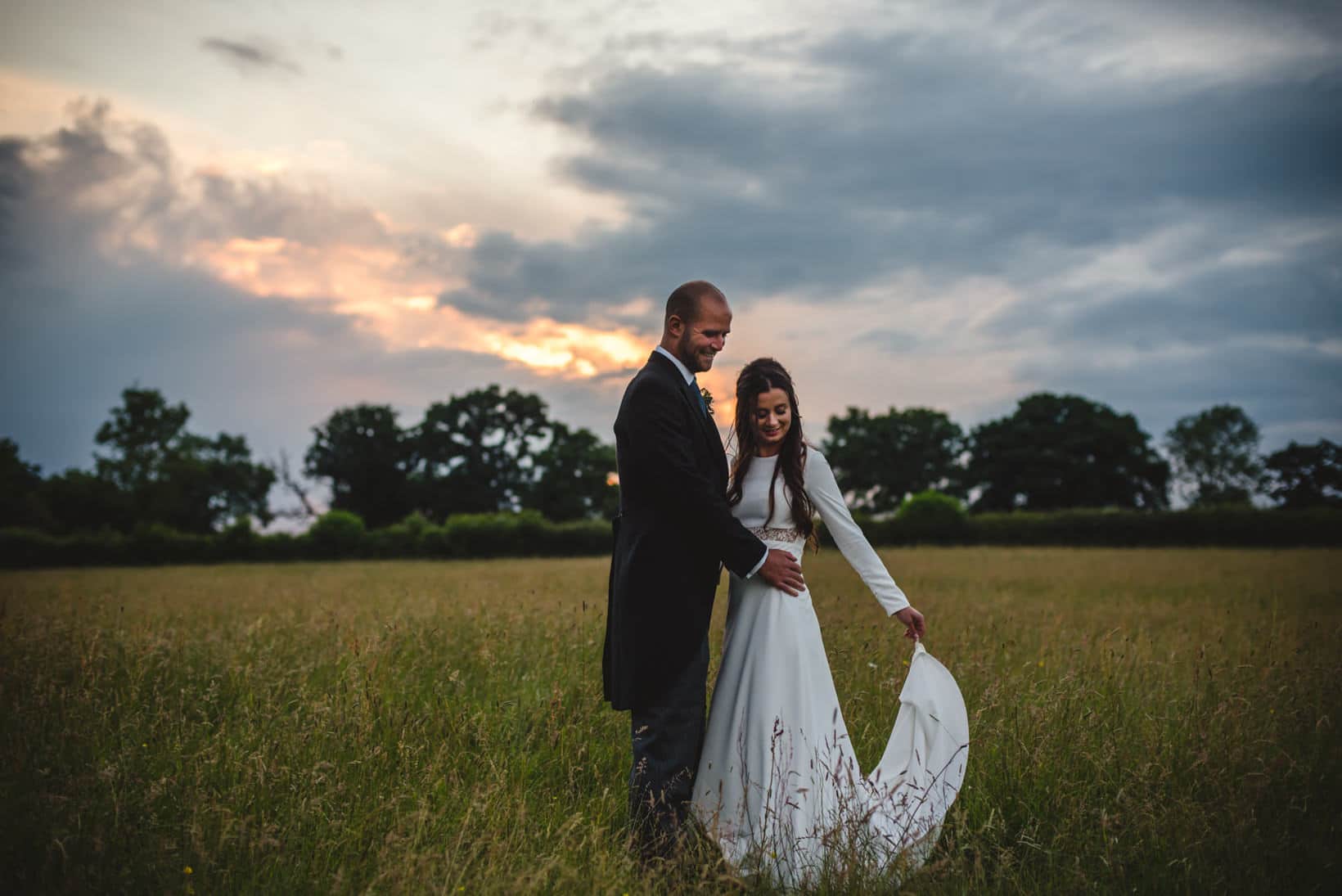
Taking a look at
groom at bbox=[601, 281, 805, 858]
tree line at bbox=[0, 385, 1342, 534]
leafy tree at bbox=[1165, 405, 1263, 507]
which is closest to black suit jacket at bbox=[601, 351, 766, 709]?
groom at bbox=[601, 281, 805, 858]

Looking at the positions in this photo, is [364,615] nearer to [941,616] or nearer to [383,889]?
[383,889]

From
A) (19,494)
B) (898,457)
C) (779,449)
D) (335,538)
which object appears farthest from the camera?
(898,457)

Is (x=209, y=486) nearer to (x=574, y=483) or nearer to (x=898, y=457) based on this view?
(x=574, y=483)

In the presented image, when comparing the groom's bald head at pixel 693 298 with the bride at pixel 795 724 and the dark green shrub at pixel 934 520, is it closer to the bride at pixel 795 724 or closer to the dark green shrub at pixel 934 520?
the bride at pixel 795 724

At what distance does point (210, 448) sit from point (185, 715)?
251ft

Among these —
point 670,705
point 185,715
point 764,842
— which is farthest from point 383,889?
point 185,715

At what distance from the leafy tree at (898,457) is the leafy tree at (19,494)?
60400 mm

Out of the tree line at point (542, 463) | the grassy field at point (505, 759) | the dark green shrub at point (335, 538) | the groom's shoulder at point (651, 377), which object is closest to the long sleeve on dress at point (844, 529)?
the groom's shoulder at point (651, 377)

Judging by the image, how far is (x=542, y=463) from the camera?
230 ft

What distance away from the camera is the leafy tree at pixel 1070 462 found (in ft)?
227

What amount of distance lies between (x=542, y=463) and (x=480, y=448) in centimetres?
569

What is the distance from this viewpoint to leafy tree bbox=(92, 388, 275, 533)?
60.8 meters

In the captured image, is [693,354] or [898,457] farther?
[898,457]

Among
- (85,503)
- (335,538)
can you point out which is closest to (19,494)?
(85,503)
